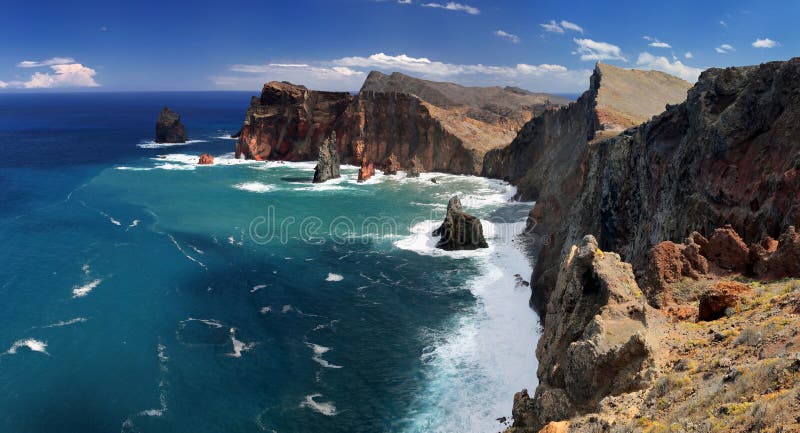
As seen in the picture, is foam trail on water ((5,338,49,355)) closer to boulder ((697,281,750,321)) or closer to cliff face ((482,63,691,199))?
boulder ((697,281,750,321))

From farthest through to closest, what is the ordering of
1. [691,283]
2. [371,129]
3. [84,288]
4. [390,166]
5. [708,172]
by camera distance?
[371,129] → [390,166] → [84,288] → [708,172] → [691,283]

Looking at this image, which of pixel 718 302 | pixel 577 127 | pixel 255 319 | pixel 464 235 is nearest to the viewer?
pixel 718 302

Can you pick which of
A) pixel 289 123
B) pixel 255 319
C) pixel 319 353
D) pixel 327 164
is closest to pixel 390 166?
pixel 327 164

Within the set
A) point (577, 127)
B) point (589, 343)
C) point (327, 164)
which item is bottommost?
point (589, 343)

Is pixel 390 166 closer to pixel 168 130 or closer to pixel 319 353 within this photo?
pixel 319 353

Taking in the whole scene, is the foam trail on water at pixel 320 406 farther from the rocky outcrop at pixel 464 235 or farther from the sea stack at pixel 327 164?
the sea stack at pixel 327 164

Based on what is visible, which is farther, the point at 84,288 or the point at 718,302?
the point at 84,288

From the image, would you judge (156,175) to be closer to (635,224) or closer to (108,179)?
(108,179)
